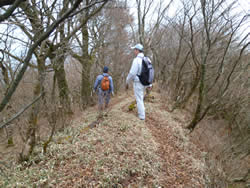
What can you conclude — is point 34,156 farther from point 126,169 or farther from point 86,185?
point 126,169

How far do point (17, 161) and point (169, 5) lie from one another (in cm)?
1039

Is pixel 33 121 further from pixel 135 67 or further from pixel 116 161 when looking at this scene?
pixel 135 67

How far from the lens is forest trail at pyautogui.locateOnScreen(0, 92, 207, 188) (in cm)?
279

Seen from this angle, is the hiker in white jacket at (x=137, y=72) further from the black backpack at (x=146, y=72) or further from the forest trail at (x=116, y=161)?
the forest trail at (x=116, y=161)

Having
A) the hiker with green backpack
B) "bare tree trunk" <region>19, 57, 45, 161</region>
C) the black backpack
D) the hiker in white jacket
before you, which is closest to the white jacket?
the hiker in white jacket

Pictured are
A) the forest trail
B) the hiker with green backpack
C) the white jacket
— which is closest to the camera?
the forest trail

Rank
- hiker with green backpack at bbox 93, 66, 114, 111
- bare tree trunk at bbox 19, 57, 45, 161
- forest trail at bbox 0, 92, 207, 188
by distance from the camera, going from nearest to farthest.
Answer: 1. forest trail at bbox 0, 92, 207, 188
2. bare tree trunk at bbox 19, 57, 45, 161
3. hiker with green backpack at bbox 93, 66, 114, 111

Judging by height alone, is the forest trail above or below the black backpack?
below

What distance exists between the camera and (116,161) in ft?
10.6

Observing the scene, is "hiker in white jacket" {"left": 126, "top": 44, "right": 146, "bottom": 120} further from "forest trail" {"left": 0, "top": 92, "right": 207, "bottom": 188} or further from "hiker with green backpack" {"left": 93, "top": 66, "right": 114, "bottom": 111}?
"hiker with green backpack" {"left": 93, "top": 66, "right": 114, "bottom": 111}

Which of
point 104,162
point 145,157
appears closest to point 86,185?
point 104,162

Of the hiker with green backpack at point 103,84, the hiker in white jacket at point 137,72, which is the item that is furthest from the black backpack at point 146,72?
the hiker with green backpack at point 103,84

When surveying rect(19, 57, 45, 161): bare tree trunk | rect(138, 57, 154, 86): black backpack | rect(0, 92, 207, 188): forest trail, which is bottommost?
rect(0, 92, 207, 188): forest trail

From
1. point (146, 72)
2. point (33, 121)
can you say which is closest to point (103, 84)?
point (146, 72)
